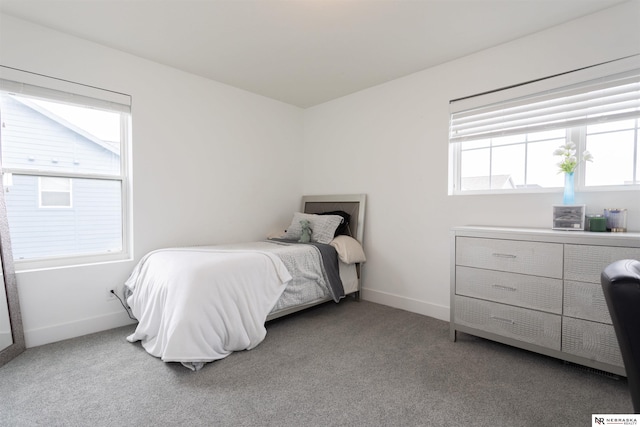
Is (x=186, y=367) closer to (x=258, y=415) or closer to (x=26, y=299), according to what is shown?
(x=258, y=415)

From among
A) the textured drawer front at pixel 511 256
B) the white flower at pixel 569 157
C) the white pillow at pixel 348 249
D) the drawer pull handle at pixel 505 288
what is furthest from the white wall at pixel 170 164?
the white flower at pixel 569 157

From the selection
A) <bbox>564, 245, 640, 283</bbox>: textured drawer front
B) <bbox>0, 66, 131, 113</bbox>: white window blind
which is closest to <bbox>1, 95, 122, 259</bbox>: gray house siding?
<bbox>0, 66, 131, 113</bbox>: white window blind

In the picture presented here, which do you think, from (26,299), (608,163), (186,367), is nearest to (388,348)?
(186,367)

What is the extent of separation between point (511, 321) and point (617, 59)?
A: 6.62ft

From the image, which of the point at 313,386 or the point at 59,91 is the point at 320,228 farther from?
the point at 59,91

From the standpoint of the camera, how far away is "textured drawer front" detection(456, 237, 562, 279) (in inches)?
80.0

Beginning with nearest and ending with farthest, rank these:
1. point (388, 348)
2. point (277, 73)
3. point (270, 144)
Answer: point (388, 348) < point (277, 73) < point (270, 144)

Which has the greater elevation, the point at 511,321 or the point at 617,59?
the point at 617,59

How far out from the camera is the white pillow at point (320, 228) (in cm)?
342

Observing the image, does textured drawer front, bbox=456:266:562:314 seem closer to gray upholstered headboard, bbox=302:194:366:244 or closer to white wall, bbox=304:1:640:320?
white wall, bbox=304:1:640:320

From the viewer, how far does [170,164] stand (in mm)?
3131

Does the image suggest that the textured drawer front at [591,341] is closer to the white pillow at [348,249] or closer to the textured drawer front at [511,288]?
the textured drawer front at [511,288]

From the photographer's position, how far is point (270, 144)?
13.4ft

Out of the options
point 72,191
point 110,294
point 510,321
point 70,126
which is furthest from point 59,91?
point 510,321
